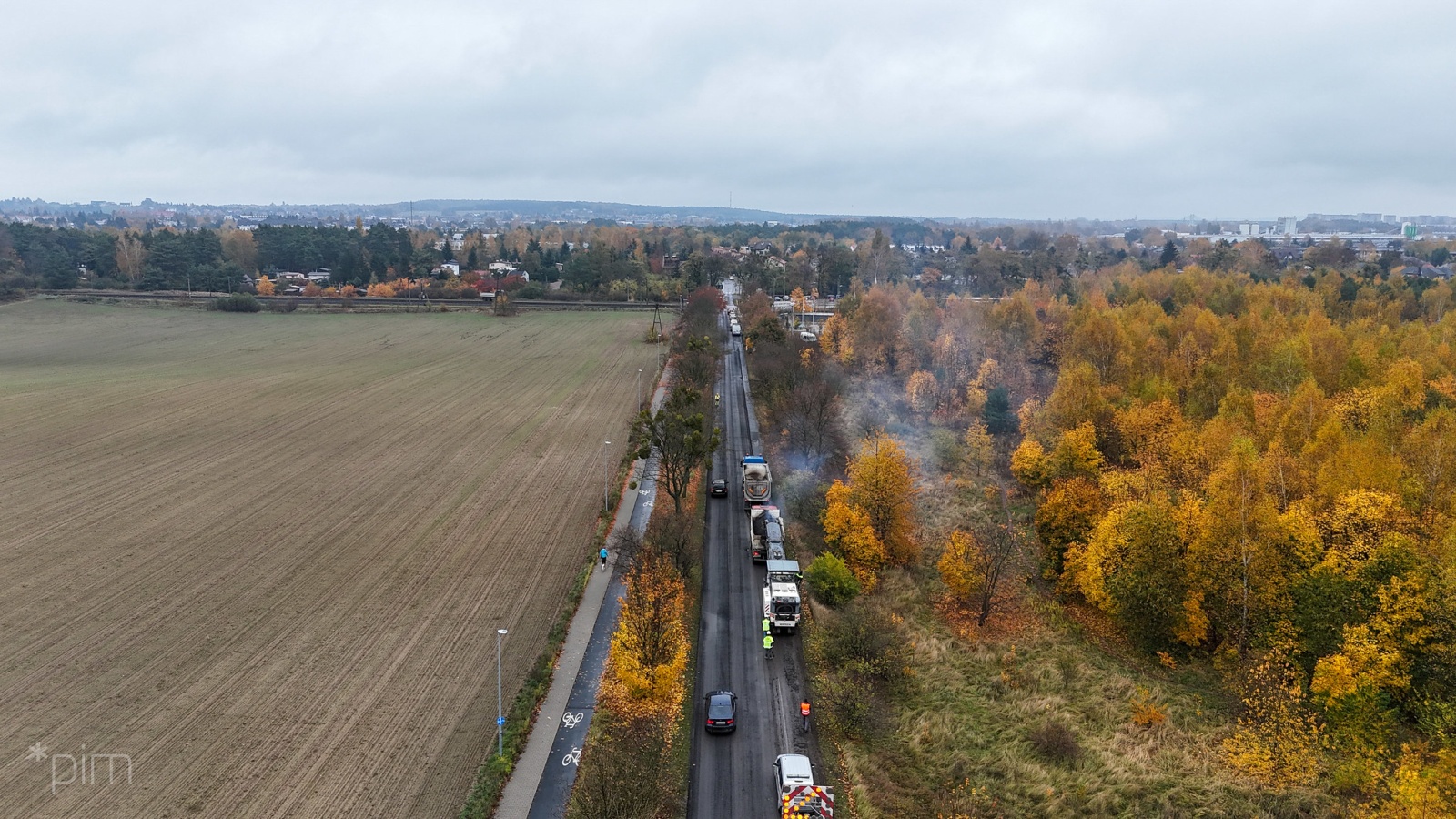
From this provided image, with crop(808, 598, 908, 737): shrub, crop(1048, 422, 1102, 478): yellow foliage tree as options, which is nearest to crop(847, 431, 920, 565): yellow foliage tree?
crop(808, 598, 908, 737): shrub

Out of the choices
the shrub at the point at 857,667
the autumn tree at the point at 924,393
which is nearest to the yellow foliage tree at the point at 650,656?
the shrub at the point at 857,667

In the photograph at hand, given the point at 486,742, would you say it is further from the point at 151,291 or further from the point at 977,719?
the point at 151,291

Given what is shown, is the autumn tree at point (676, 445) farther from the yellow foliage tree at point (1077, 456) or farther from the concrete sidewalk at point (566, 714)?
A: the yellow foliage tree at point (1077, 456)

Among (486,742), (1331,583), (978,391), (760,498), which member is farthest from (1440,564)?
(978,391)

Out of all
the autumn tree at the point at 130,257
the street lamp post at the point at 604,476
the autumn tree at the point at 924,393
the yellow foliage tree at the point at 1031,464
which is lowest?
the street lamp post at the point at 604,476

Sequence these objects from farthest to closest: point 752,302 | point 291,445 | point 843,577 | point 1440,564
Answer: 1. point 752,302
2. point 291,445
3. point 843,577
4. point 1440,564

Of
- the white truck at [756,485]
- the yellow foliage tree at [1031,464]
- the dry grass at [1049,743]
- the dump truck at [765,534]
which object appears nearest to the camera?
the dry grass at [1049,743]

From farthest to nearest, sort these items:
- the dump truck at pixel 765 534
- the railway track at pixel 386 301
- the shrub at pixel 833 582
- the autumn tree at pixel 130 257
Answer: the autumn tree at pixel 130 257
the railway track at pixel 386 301
the dump truck at pixel 765 534
the shrub at pixel 833 582

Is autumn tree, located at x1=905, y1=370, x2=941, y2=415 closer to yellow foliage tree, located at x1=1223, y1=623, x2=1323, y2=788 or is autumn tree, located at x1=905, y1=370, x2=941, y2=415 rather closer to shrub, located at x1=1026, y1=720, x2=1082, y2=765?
yellow foliage tree, located at x1=1223, y1=623, x2=1323, y2=788
